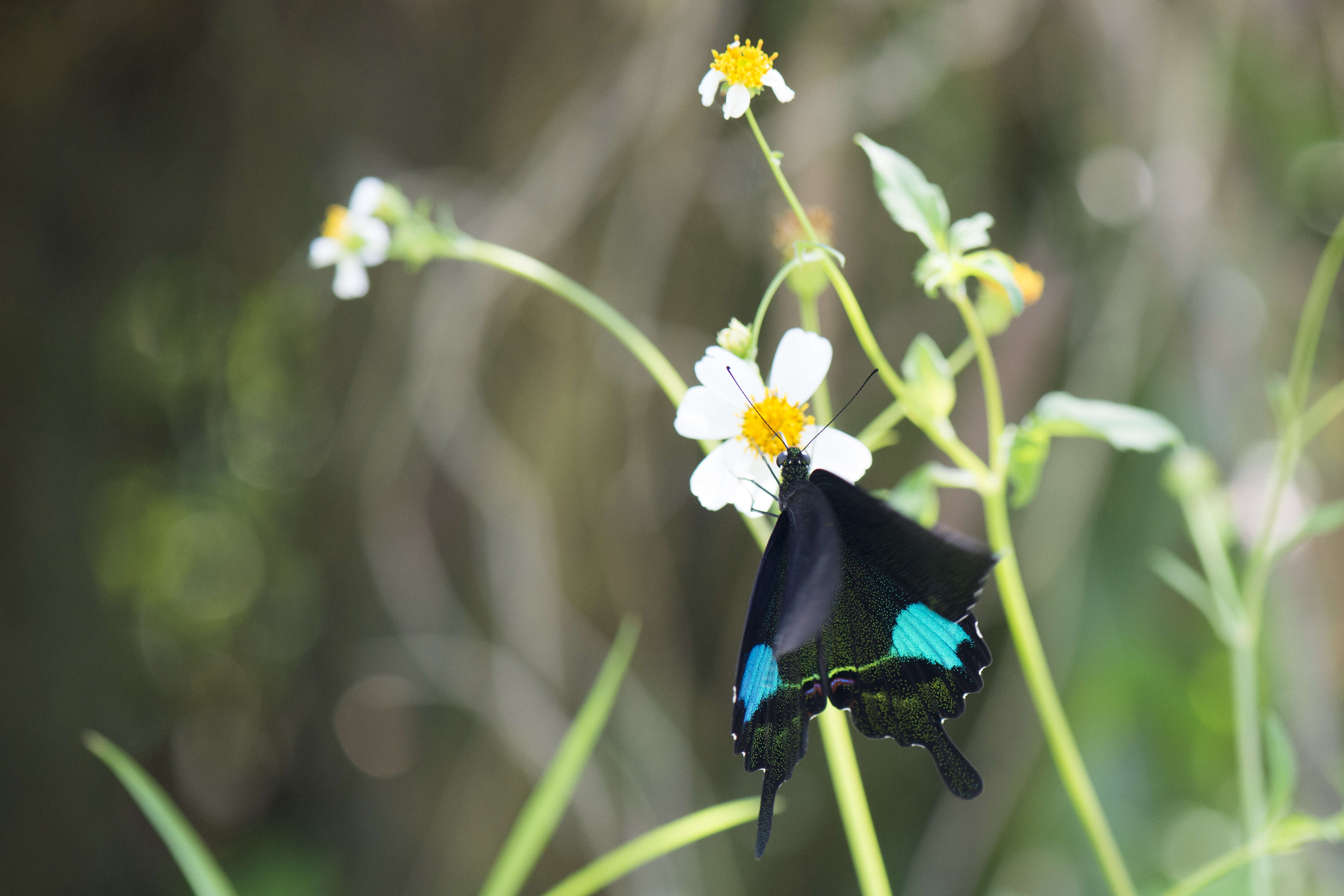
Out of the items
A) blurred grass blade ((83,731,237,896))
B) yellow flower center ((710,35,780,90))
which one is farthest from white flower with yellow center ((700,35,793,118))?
blurred grass blade ((83,731,237,896))

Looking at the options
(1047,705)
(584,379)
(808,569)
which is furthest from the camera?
(584,379)

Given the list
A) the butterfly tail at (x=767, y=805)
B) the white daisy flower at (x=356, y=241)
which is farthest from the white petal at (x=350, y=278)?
the butterfly tail at (x=767, y=805)

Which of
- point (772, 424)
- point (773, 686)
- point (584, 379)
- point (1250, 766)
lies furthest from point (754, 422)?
point (584, 379)

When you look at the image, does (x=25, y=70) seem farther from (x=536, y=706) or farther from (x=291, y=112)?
(x=536, y=706)

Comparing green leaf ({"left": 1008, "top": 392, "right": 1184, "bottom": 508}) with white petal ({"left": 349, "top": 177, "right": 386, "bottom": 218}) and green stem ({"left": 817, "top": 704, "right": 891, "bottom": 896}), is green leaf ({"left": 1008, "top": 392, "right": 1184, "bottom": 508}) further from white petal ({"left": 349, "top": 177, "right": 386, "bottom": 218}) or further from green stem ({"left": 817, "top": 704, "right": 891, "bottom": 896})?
white petal ({"left": 349, "top": 177, "right": 386, "bottom": 218})

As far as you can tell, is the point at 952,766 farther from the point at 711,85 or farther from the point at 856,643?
the point at 711,85

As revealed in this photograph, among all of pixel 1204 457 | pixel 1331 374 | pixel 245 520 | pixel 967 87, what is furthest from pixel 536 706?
pixel 1331 374

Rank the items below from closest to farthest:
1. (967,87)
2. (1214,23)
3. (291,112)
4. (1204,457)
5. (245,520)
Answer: (1204,457), (1214,23), (967,87), (291,112), (245,520)
